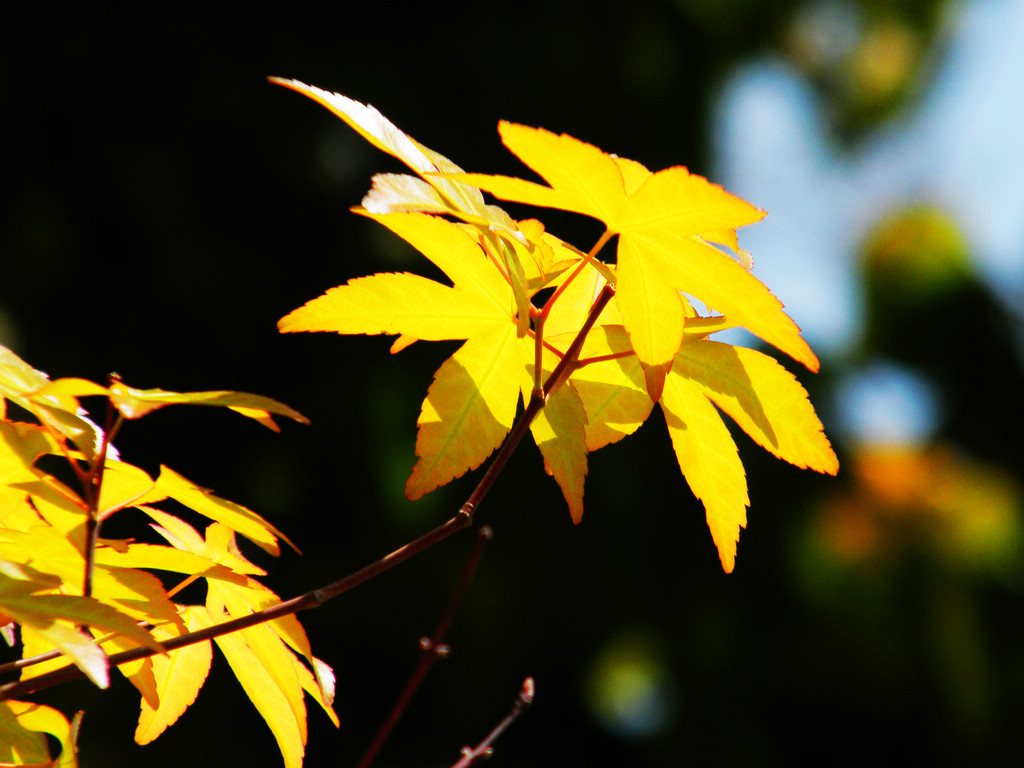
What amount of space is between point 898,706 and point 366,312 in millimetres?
2930

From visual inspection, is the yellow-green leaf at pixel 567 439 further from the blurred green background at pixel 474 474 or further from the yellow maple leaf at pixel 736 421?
the blurred green background at pixel 474 474

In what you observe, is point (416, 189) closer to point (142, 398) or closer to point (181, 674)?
point (142, 398)

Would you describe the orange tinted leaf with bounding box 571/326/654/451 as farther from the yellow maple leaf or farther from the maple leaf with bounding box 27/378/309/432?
the maple leaf with bounding box 27/378/309/432

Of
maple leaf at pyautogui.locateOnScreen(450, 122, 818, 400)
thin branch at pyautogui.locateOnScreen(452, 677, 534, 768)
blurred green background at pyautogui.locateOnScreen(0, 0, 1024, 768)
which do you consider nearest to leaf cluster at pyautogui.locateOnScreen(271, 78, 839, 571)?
maple leaf at pyautogui.locateOnScreen(450, 122, 818, 400)

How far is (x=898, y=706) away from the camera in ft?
9.00

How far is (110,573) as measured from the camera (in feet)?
1.00

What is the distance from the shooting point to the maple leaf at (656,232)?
258 millimetres

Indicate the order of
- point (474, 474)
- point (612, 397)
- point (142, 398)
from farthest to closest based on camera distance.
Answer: point (474, 474) → point (612, 397) → point (142, 398)

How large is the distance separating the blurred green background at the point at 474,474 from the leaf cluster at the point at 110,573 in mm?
1677

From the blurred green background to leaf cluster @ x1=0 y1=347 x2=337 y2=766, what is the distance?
168 cm

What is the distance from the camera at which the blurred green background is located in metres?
2.08

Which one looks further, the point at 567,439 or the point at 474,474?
the point at 474,474

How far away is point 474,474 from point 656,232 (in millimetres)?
1725

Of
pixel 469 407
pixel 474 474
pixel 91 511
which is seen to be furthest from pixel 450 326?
pixel 474 474
